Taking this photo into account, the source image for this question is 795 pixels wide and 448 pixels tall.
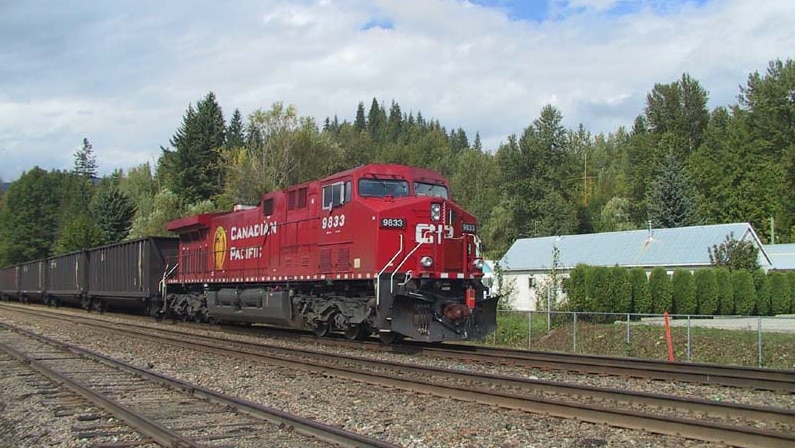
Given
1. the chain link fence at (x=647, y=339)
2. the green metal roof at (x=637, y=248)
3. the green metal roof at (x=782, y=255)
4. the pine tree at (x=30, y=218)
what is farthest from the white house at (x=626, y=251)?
the pine tree at (x=30, y=218)

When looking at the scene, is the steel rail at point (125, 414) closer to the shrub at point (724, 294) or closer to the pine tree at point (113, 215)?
the shrub at point (724, 294)

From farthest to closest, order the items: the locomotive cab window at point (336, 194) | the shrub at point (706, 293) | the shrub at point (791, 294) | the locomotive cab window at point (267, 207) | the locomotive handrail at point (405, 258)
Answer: the shrub at point (791, 294)
the shrub at point (706, 293)
the locomotive cab window at point (267, 207)
the locomotive cab window at point (336, 194)
the locomotive handrail at point (405, 258)

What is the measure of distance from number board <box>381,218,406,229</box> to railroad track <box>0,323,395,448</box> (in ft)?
18.9

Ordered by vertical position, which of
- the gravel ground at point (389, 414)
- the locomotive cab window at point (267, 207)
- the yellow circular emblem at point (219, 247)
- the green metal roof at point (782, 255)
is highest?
the locomotive cab window at point (267, 207)

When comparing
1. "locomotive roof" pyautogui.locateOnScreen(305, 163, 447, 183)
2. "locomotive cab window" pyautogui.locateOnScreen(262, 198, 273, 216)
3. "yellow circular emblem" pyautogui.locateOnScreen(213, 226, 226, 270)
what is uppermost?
"locomotive roof" pyautogui.locateOnScreen(305, 163, 447, 183)

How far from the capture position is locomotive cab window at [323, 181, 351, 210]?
53.5ft

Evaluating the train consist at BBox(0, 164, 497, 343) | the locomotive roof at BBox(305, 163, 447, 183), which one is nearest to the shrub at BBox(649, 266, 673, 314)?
the train consist at BBox(0, 164, 497, 343)

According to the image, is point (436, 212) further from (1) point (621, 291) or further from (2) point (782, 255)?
(2) point (782, 255)

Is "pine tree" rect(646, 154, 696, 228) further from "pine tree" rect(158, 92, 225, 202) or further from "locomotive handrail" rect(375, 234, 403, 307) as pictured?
"locomotive handrail" rect(375, 234, 403, 307)

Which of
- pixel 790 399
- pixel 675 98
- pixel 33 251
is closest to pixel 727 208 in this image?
pixel 675 98

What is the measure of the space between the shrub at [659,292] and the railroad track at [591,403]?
71.2 feet

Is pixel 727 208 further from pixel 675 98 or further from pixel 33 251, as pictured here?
pixel 33 251

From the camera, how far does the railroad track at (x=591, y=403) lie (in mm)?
7410

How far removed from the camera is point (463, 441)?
7.46 metres
